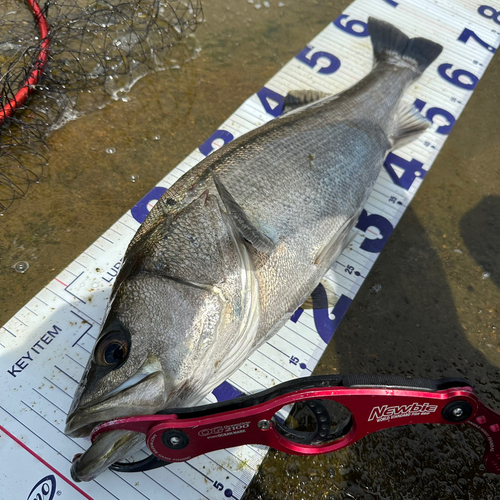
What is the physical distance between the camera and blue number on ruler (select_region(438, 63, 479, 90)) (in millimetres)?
3281

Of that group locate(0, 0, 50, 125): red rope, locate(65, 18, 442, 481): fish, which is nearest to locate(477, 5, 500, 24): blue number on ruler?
locate(65, 18, 442, 481): fish

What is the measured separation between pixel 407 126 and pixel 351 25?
1.47m

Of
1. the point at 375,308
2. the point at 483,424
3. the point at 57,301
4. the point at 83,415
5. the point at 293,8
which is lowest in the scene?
the point at 57,301

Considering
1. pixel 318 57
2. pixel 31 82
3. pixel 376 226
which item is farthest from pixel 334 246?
pixel 31 82

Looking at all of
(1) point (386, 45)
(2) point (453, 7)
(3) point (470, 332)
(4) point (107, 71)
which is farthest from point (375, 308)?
(2) point (453, 7)

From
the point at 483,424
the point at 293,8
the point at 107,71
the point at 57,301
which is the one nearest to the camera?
A: the point at 483,424

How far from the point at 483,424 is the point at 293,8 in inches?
143

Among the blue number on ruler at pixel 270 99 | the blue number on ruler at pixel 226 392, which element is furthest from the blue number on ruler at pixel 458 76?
the blue number on ruler at pixel 226 392

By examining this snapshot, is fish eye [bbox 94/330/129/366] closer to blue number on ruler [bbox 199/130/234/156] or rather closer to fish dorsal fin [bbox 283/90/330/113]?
blue number on ruler [bbox 199/130/234/156]

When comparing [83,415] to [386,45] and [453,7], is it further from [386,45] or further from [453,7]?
[453,7]

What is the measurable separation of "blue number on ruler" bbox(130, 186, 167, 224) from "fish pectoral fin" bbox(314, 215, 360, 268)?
3.57ft

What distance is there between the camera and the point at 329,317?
2.20 m

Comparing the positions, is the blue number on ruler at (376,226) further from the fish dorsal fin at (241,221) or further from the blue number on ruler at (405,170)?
the fish dorsal fin at (241,221)

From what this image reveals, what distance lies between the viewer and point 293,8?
3680 millimetres
